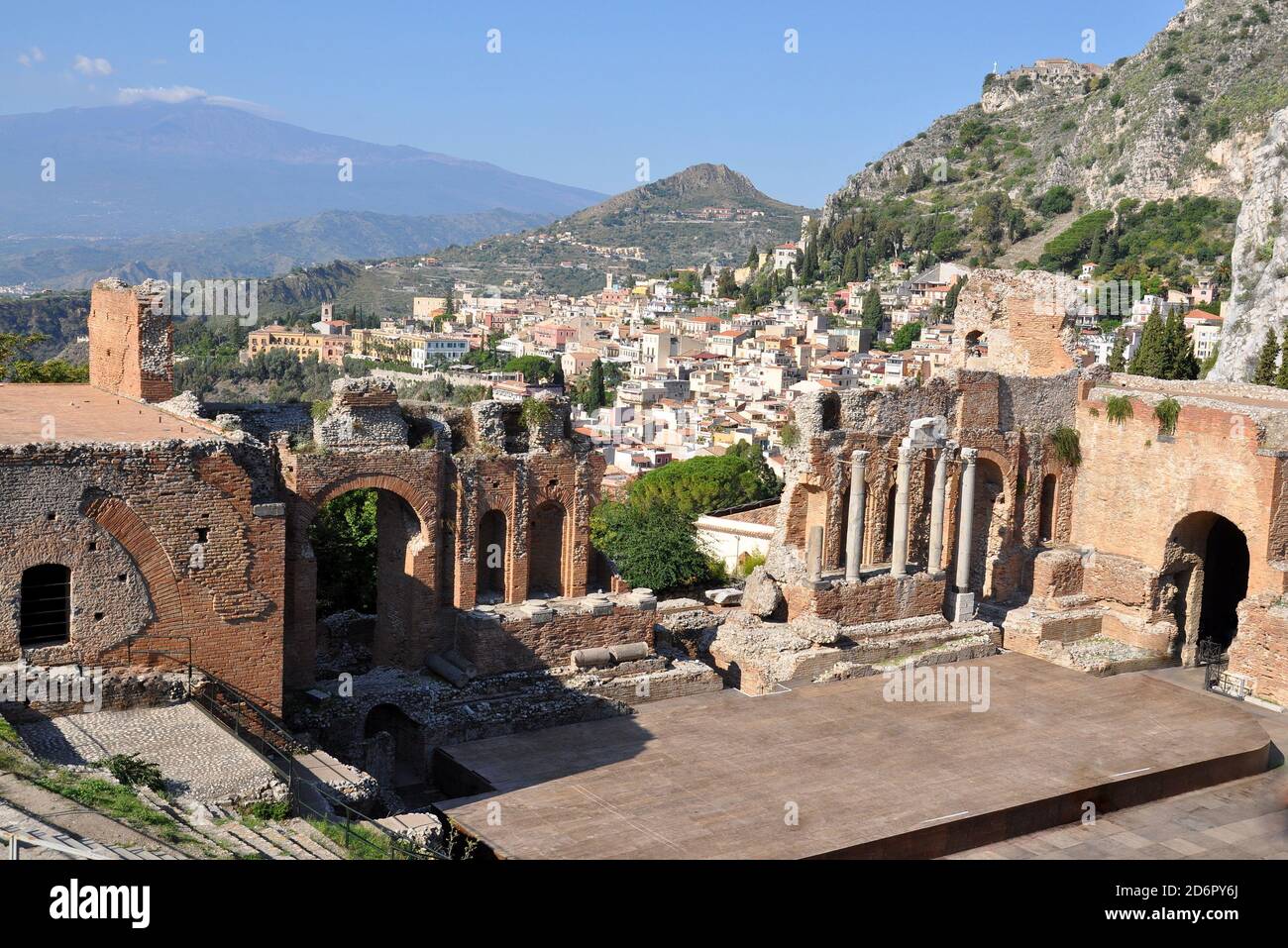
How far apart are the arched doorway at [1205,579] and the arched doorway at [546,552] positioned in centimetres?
1180

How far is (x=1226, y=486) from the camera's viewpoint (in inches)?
991

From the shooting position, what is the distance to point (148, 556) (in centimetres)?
1597

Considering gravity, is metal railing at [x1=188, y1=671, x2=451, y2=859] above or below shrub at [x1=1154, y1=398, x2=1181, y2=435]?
below

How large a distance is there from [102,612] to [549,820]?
19.0 ft

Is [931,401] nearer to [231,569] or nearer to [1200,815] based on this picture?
[1200,815]

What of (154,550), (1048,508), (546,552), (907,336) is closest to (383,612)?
(546,552)

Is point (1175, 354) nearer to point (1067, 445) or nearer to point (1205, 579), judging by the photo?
point (1205, 579)

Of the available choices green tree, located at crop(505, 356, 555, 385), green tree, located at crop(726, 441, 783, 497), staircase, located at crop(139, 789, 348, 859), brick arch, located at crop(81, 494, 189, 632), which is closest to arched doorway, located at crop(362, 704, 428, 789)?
brick arch, located at crop(81, 494, 189, 632)

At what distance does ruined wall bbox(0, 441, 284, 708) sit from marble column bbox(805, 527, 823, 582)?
10.5m

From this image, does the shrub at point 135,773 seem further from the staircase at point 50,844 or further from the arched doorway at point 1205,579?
the arched doorway at point 1205,579

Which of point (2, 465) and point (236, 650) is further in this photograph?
point (236, 650)

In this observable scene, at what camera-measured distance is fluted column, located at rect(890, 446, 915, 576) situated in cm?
2470

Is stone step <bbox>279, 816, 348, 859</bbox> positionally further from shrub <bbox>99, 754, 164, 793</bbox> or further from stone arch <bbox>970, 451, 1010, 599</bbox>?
stone arch <bbox>970, 451, 1010, 599</bbox>
